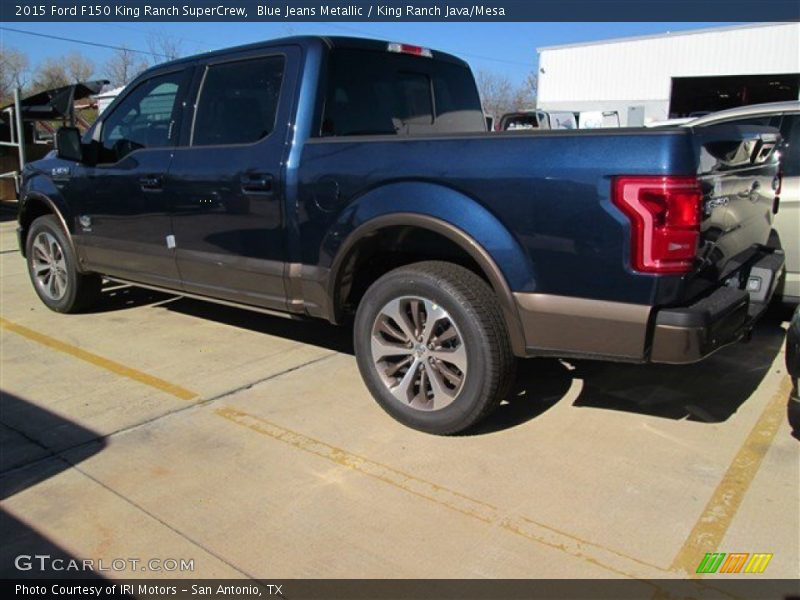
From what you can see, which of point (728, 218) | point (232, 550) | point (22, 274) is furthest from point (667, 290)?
point (22, 274)

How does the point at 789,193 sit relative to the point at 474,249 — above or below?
above

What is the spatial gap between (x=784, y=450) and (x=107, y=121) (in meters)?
5.16

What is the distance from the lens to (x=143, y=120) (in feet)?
16.3

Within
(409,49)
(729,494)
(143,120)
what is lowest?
(729,494)

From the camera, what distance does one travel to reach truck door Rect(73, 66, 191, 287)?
4.68 m

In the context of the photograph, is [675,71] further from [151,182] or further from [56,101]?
[151,182]

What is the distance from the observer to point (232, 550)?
8.65 feet

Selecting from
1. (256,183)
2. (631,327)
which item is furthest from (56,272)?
(631,327)

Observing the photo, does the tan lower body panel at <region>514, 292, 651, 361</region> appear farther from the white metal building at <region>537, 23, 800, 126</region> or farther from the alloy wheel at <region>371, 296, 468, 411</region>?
the white metal building at <region>537, 23, 800, 126</region>

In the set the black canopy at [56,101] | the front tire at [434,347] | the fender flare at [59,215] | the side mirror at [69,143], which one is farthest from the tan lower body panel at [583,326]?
the black canopy at [56,101]

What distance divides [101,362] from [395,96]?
2796 millimetres

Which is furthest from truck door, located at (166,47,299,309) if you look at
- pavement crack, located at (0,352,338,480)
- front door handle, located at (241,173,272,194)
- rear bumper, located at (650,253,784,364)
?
rear bumper, located at (650,253,784,364)

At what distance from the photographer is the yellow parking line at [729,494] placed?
2.58 m

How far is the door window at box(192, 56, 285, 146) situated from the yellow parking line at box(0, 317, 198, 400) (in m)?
1.61
